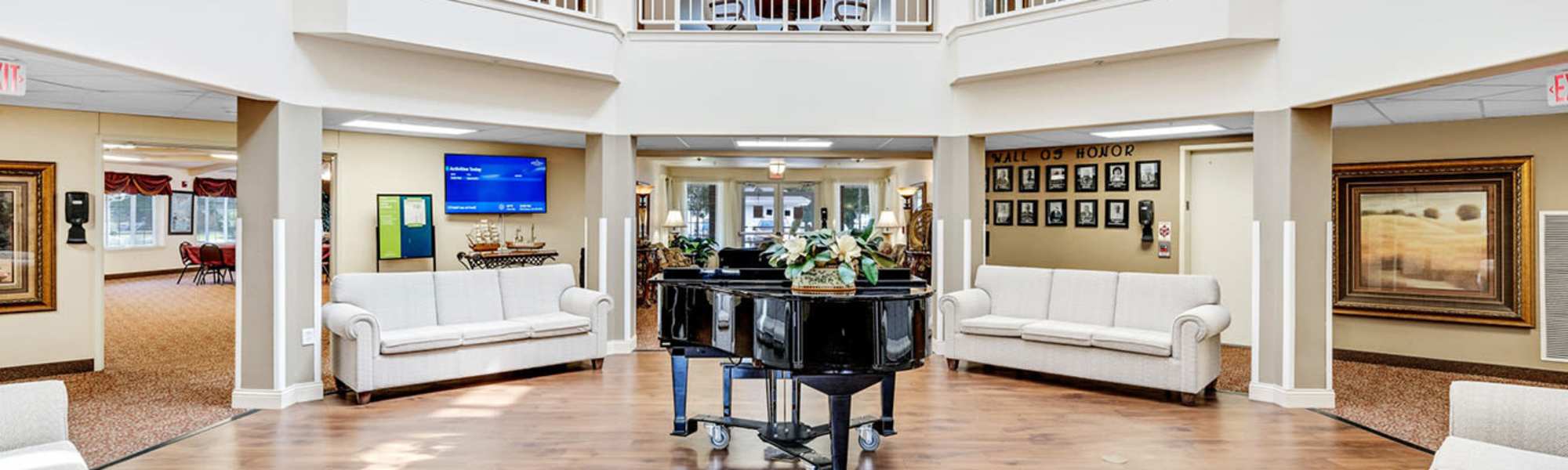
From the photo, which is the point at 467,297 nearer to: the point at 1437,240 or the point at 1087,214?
the point at 1087,214

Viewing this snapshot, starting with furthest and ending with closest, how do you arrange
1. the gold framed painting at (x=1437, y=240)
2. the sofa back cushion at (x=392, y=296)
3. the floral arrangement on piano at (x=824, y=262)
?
the gold framed painting at (x=1437, y=240), the sofa back cushion at (x=392, y=296), the floral arrangement on piano at (x=824, y=262)

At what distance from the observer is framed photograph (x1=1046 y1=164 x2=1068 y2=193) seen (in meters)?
9.01

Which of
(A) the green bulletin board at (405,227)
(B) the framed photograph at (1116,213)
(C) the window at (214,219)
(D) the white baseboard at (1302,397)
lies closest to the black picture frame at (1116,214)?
(B) the framed photograph at (1116,213)

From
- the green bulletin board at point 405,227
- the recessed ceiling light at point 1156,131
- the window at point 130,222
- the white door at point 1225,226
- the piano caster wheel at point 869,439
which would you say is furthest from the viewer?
the window at point 130,222

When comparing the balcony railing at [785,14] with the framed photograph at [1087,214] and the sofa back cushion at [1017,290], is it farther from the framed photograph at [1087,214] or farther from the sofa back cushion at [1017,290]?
the framed photograph at [1087,214]

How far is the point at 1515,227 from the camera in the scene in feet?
21.4

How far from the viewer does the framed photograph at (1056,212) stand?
902 centimetres

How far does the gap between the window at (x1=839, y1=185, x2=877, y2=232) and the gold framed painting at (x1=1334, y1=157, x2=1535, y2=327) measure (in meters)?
8.39

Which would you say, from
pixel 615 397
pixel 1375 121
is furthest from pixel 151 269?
pixel 1375 121

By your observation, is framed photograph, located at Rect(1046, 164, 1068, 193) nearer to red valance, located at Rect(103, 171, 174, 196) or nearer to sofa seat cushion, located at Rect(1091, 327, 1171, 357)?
sofa seat cushion, located at Rect(1091, 327, 1171, 357)

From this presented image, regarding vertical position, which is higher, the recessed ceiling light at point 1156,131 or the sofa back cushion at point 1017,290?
the recessed ceiling light at point 1156,131

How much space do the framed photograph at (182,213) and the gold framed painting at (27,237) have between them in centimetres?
1138

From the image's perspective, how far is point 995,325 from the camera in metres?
6.50

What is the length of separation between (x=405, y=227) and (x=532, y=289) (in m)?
2.96
